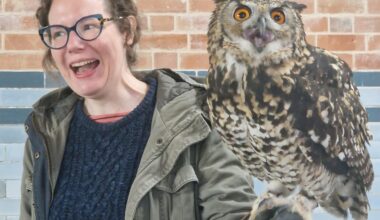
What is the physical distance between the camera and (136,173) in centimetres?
106

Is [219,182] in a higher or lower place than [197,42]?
lower

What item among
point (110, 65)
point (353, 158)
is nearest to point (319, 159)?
point (353, 158)

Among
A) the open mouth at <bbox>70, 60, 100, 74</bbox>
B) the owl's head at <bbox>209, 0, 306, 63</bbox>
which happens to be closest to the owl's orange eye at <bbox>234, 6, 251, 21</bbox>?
the owl's head at <bbox>209, 0, 306, 63</bbox>

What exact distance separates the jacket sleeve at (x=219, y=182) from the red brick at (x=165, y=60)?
0.42 metres

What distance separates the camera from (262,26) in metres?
0.62

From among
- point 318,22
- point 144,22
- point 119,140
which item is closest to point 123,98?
point 119,140

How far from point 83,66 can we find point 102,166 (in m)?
0.22

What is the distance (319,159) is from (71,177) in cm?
62

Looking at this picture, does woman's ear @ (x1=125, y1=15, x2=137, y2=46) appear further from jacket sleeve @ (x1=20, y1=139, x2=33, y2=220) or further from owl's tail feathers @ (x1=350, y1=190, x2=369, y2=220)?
owl's tail feathers @ (x1=350, y1=190, x2=369, y2=220)

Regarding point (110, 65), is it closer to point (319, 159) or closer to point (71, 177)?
point (71, 177)

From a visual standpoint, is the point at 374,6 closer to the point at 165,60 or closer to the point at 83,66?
the point at 165,60

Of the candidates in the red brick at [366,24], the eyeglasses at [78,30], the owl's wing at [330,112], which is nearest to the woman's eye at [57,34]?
the eyeglasses at [78,30]

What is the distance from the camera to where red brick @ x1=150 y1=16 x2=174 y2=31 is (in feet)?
4.66

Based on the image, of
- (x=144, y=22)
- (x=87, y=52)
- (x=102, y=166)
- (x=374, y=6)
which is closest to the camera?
(x=87, y=52)
